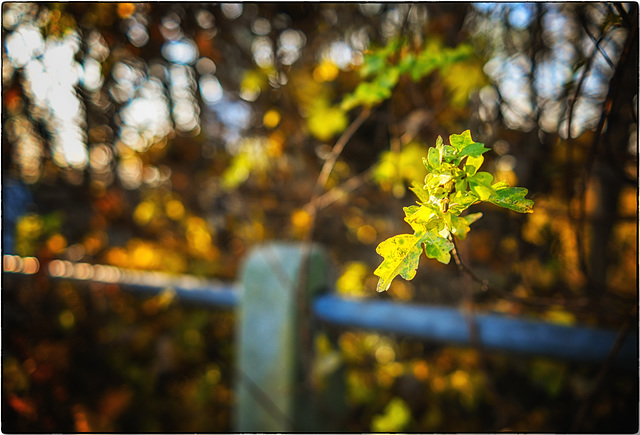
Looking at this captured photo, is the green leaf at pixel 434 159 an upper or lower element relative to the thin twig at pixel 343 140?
lower

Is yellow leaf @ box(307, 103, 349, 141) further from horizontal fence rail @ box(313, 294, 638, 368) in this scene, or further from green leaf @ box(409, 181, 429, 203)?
green leaf @ box(409, 181, 429, 203)

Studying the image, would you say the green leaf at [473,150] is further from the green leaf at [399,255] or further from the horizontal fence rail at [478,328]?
the horizontal fence rail at [478,328]

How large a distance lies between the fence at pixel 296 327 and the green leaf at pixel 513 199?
514mm

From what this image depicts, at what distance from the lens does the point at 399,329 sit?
920 millimetres

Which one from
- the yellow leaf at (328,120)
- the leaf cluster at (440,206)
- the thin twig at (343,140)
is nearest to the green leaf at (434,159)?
the leaf cluster at (440,206)

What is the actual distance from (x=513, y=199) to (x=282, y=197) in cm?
173

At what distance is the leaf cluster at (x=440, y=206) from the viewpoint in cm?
43

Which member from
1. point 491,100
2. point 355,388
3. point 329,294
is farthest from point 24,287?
point 491,100

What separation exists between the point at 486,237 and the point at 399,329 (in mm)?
1198

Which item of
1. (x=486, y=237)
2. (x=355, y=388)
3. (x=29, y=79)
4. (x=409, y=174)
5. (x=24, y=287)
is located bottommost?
(x=355, y=388)

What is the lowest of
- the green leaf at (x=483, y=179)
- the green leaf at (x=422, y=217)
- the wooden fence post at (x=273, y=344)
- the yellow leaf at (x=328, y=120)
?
the wooden fence post at (x=273, y=344)

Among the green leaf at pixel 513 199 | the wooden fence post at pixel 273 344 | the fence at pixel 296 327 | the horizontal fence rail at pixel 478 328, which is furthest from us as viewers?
the wooden fence post at pixel 273 344

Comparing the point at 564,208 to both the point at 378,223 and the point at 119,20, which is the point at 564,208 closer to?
the point at 378,223

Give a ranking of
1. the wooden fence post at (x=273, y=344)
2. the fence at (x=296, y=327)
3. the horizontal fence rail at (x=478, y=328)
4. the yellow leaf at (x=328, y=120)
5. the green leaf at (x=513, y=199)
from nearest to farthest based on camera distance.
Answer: the green leaf at (x=513, y=199) < the horizontal fence rail at (x=478, y=328) < the fence at (x=296, y=327) < the wooden fence post at (x=273, y=344) < the yellow leaf at (x=328, y=120)
